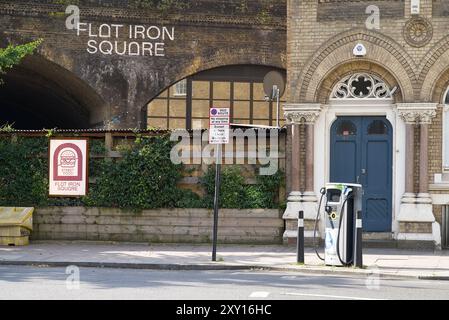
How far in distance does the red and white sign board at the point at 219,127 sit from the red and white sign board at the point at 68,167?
463cm

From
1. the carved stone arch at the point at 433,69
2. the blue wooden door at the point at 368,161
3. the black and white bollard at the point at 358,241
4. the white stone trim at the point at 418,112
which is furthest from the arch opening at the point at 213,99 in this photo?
the black and white bollard at the point at 358,241

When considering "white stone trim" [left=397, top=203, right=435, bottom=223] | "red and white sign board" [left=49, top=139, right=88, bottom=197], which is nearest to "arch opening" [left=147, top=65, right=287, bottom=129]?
"red and white sign board" [left=49, top=139, right=88, bottom=197]

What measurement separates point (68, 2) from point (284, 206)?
394 inches

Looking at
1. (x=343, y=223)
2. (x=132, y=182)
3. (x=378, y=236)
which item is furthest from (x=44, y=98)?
(x=343, y=223)

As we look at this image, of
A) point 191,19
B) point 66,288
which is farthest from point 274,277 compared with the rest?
point 191,19

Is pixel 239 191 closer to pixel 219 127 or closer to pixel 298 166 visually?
pixel 298 166

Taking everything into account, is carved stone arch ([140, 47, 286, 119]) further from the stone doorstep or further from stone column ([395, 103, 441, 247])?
the stone doorstep

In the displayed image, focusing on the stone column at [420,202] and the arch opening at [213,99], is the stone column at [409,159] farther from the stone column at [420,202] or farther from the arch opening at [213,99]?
the arch opening at [213,99]

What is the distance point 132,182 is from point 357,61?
233 inches

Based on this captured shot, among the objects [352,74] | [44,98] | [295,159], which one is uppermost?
[44,98]

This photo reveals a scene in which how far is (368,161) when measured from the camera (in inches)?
810

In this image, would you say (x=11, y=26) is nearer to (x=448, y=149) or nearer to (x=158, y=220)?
(x=158, y=220)

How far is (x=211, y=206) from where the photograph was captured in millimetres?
20797

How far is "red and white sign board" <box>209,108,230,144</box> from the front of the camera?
57.5 feet
